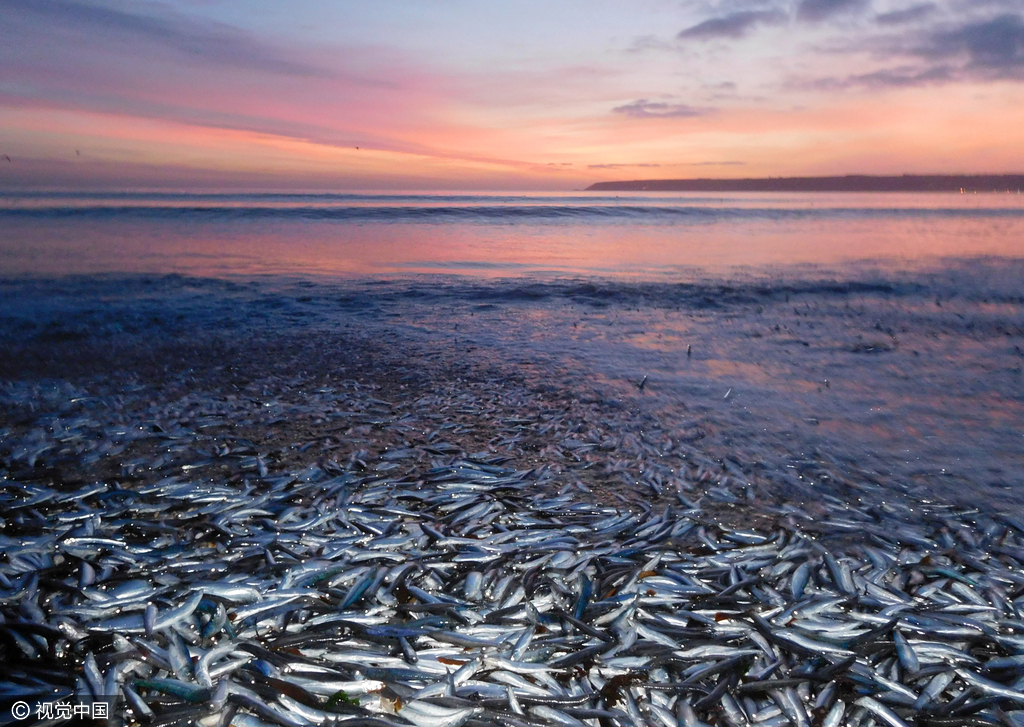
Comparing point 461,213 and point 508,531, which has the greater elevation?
point 461,213

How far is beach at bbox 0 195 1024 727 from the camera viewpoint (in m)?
2.96

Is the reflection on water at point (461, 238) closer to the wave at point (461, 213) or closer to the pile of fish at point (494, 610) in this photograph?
the wave at point (461, 213)

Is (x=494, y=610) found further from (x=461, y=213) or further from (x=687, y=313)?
(x=461, y=213)

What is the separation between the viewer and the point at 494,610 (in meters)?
3.46

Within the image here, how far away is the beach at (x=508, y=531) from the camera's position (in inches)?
116

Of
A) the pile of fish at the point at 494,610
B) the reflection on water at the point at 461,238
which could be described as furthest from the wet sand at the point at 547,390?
the reflection on water at the point at 461,238

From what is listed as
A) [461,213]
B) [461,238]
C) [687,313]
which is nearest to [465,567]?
[687,313]

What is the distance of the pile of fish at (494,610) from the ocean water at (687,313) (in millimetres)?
1542

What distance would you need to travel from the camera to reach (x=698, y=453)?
19.2 ft

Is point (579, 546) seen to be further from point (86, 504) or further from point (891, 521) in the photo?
point (86, 504)

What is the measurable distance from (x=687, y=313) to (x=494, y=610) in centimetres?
1055

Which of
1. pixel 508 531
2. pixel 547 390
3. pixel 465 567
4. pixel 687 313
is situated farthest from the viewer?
pixel 687 313

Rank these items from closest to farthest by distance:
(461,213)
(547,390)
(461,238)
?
(547,390), (461,238), (461,213)

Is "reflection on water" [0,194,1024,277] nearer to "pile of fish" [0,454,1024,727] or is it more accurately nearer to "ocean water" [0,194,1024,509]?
"ocean water" [0,194,1024,509]
